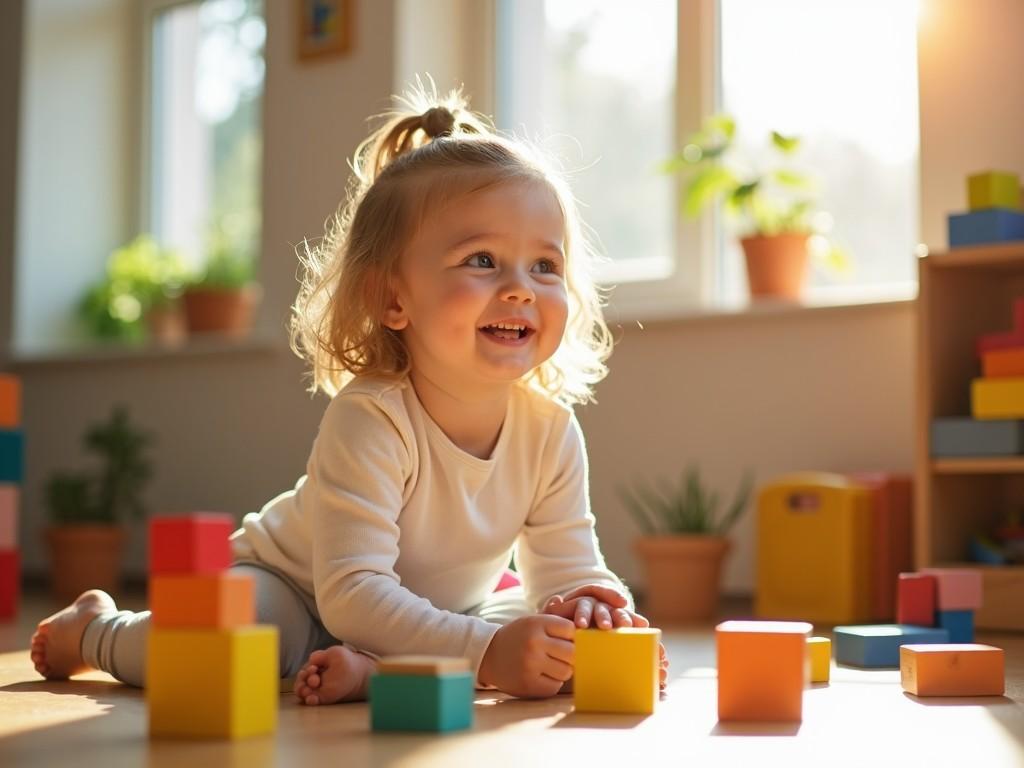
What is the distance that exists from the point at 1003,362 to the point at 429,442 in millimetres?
1235

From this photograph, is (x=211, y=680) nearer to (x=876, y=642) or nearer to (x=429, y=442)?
(x=429, y=442)

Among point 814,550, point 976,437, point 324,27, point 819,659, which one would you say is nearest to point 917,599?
point 819,659

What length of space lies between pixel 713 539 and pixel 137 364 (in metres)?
1.93

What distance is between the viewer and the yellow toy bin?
99.7 inches

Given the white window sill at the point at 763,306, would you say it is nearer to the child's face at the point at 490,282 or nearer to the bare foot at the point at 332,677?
the child's face at the point at 490,282

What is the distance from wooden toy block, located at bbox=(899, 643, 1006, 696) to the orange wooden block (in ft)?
3.39

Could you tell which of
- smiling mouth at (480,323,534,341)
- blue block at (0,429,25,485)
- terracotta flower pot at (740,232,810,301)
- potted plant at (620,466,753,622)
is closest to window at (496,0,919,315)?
terracotta flower pot at (740,232,810,301)

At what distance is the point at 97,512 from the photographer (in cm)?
360

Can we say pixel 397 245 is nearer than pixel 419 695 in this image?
No

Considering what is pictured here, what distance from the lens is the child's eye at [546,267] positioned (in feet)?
5.35

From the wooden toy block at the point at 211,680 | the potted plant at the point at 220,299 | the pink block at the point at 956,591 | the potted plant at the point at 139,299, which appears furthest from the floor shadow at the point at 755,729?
the potted plant at the point at 139,299

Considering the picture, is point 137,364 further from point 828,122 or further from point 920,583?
point 920,583

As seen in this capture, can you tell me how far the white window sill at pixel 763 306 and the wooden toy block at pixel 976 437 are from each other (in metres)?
0.40

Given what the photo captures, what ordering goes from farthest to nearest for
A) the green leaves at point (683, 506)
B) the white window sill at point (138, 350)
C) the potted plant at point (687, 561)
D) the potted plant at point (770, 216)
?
the white window sill at point (138, 350)
the potted plant at point (770, 216)
the green leaves at point (683, 506)
the potted plant at point (687, 561)
